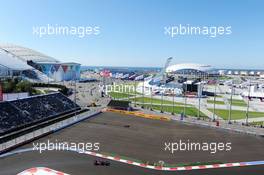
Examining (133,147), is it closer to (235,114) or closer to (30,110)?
(30,110)

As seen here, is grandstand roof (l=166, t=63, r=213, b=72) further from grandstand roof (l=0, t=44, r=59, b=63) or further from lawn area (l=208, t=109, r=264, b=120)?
lawn area (l=208, t=109, r=264, b=120)

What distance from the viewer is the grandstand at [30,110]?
32213mm

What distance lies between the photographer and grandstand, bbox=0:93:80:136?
32213 millimetres

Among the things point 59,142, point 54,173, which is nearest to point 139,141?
point 59,142

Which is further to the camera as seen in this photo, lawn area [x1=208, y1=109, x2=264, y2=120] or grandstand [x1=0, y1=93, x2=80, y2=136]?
lawn area [x1=208, y1=109, x2=264, y2=120]

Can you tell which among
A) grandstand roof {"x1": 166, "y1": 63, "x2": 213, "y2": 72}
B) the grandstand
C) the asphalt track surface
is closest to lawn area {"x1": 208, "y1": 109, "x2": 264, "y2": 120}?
the asphalt track surface

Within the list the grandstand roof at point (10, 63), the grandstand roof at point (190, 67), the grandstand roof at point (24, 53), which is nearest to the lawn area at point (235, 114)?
the grandstand roof at point (10, 63)

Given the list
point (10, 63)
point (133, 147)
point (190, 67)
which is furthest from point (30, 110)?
point (190, 67)

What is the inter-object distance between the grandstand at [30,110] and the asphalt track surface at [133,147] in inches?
187

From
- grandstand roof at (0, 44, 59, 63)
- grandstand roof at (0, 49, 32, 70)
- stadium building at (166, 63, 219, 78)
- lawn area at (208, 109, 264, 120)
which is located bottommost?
lawn area at (208, 109, 264, 120)

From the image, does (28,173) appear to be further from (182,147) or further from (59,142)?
(182,147)

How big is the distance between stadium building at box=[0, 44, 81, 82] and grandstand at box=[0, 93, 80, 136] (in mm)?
34916

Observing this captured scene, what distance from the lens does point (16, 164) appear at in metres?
21.9

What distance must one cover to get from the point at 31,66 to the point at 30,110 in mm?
66770
